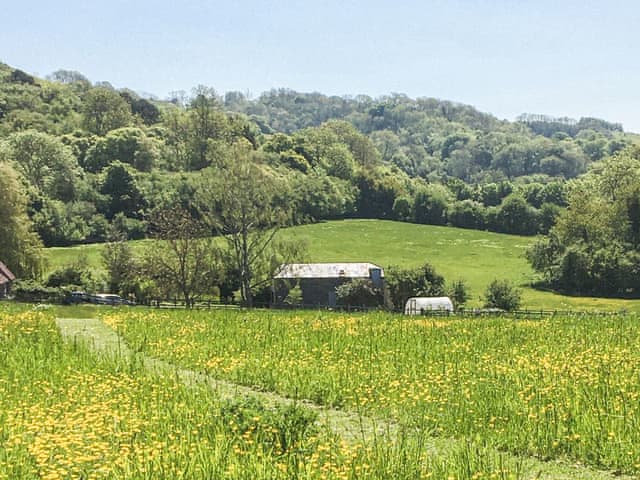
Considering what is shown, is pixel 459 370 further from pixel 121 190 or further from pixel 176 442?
pixel 121 190

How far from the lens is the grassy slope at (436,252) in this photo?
266 ft

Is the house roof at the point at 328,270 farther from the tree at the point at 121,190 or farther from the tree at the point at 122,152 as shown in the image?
the tree at the point at 122,152

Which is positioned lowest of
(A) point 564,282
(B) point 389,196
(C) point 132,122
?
(A) point 564,282

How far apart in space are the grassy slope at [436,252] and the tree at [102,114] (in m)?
68.2

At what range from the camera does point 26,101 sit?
171250 mm

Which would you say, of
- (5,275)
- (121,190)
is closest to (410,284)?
(5,275)

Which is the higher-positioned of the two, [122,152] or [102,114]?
[102,114]

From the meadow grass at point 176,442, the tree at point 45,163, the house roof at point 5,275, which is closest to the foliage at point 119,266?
the house roof at point 5,275

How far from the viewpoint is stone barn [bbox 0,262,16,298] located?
202 ft

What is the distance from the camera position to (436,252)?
360 ft

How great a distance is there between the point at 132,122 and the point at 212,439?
163697 mm

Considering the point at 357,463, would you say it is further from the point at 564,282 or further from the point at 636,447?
the point at 564,282

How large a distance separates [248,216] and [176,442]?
50852 mm

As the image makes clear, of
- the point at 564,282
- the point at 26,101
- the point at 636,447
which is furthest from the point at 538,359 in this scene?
the point at 26,101
